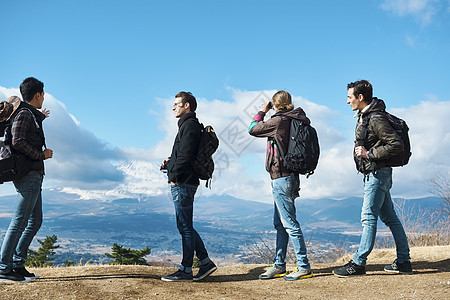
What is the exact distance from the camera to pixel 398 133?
5020 millimetres

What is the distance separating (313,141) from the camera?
5.04 metres

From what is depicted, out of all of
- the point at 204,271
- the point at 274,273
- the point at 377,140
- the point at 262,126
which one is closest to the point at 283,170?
the point at 262,126

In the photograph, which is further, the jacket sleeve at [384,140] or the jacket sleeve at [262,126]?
the jacket sleeve at [262,126]

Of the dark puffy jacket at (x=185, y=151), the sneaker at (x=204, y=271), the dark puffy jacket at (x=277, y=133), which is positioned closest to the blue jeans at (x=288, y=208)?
the dark puffy jacket at (x=277, y=133)

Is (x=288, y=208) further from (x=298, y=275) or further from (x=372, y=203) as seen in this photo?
(x=372, y=203)

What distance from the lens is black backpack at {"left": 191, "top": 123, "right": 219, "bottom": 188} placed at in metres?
5.09

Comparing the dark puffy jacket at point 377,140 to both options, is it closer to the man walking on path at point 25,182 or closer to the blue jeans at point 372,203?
the blue jeans at point 372,203

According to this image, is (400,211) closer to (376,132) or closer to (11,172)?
(376,132)

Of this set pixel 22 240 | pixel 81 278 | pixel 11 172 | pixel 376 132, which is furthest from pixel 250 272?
pixel 11 172

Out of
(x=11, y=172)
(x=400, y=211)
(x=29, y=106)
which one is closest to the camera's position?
(x=11, y=172)

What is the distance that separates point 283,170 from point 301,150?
14.1 inches

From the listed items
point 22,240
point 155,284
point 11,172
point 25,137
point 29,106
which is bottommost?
point 155,284

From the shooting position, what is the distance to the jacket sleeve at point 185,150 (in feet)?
16.2

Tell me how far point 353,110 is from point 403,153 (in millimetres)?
858
